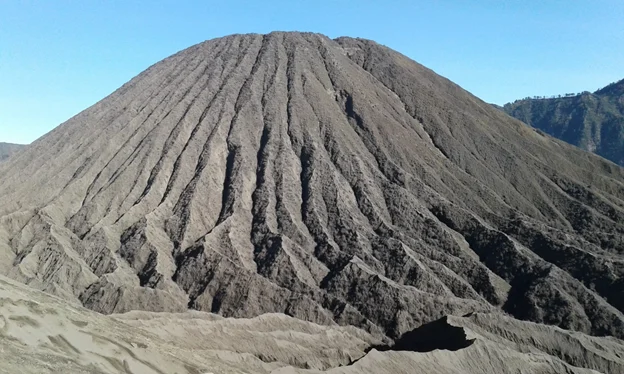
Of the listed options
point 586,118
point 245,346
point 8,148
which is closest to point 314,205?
point 245,346

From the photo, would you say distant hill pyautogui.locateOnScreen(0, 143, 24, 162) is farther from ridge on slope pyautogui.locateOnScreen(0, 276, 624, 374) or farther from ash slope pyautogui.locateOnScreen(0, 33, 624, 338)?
ridge on slope pyautogui.locateOnScreen(0, 276, 624, 374)

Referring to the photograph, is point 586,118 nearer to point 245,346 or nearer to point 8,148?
point 245,346

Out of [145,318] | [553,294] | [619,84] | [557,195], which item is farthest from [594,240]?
[619,84]

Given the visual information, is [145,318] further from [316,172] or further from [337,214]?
[316,172]

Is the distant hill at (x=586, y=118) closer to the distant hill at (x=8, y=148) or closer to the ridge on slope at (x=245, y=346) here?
the ridge on slope at (x=245, y=346)

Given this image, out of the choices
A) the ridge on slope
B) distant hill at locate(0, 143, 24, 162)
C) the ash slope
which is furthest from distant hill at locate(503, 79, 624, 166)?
distant hill at locate(0, 143, 24, 162)

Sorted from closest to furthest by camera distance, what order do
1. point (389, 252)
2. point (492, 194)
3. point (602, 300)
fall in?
1. point (602, 300)
2. point (389, 252)
3. point (492, 194)

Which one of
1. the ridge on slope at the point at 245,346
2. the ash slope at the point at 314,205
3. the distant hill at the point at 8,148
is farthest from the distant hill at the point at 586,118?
the distant hill at the point at 8,148
